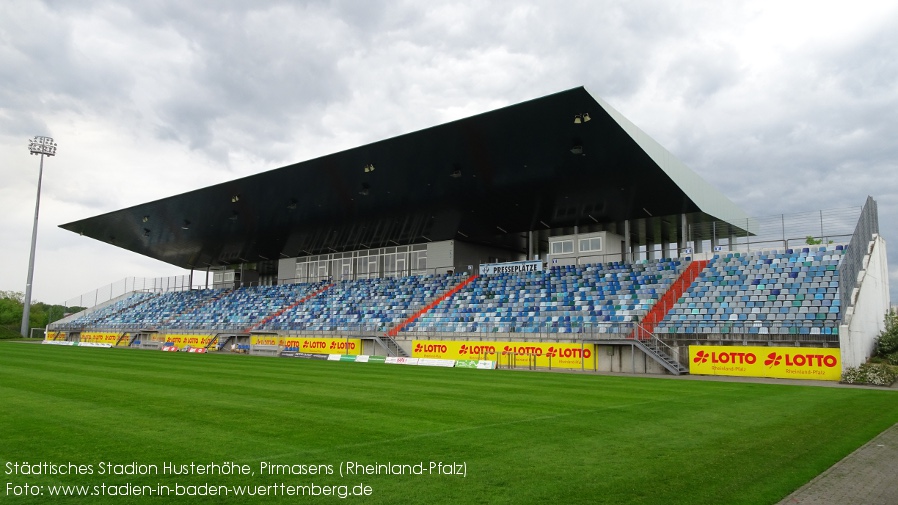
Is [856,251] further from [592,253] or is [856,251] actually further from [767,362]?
[592,253]

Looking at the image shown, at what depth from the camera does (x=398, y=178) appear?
34.4m

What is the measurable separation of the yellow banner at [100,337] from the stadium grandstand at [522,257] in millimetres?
252

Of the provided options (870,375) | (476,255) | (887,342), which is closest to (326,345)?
(476,255)

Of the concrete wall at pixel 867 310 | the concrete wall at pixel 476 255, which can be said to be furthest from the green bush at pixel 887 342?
the concrete wall at pixel 476 255

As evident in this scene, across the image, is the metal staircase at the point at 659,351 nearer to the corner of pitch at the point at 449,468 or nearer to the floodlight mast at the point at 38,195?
the corner of pitch at the point at 449,468

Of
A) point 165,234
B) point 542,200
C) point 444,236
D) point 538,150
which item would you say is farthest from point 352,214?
point 165,234

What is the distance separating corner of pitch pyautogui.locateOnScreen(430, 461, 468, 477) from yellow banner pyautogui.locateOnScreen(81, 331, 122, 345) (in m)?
53.7

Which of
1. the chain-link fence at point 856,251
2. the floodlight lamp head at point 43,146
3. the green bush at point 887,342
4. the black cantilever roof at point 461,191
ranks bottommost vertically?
the green bush at point 887,342

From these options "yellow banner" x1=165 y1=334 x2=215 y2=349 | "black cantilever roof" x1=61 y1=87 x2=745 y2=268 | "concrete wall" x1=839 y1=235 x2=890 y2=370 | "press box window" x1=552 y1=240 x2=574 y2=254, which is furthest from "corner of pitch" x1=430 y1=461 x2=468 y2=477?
"yellow banner" x1=165 y1=334 x2=215 y2=349

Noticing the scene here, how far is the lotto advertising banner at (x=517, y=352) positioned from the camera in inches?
1126

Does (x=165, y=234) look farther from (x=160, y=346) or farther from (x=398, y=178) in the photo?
(x=398, y=178)

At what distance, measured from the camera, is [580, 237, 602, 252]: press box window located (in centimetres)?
3978

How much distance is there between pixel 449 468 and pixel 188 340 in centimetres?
4447

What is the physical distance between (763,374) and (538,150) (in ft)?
44.7
